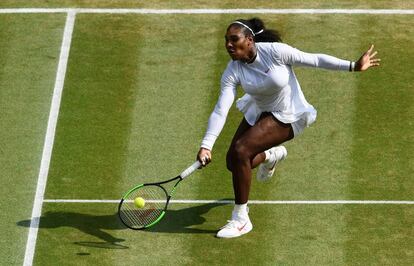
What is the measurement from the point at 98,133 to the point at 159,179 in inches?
54.7

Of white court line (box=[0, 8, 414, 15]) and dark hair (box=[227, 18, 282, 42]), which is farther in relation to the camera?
white court line (box=[0, 8, 414, 15])

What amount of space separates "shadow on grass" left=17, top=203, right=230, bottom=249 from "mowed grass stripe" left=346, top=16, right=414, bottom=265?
1816 millimetres

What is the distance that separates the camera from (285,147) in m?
20.1

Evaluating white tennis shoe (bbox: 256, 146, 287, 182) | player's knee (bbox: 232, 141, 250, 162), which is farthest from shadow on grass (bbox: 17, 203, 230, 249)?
player's knee (bbox: 232, 141, 250, 162)

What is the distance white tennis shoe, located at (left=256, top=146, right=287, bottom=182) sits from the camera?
19.0 m

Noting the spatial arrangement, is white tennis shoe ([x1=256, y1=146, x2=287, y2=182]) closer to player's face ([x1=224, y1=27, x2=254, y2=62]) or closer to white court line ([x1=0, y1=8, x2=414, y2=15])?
player's face ([x1=224, y1=27, x2=254, y2=62])

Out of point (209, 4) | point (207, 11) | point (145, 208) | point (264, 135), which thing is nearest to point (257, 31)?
point (264, 135)

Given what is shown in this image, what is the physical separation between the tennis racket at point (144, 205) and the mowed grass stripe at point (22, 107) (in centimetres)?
121

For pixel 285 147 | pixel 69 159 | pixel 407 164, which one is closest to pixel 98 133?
pixel 69 159

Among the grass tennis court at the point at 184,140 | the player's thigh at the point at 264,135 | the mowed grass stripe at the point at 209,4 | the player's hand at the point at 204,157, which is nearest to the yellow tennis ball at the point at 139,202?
the grass tennis court at the point at 184,140

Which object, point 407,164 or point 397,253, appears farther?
point 407,164

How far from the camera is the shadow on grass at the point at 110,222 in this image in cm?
1839

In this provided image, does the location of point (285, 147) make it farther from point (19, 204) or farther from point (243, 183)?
point (19, 204)

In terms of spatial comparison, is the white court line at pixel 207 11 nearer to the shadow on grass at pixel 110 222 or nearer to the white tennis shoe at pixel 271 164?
the white tennis shoe at pixel 271 164
